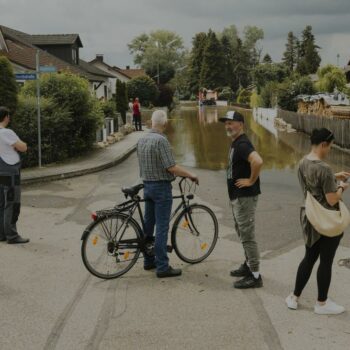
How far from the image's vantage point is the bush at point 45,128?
14.5m

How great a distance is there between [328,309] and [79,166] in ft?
34.9

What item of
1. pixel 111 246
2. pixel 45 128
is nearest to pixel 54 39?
pixel 45 128

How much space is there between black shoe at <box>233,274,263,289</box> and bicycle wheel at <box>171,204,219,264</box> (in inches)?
38.8

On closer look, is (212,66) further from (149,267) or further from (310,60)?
(149,267)

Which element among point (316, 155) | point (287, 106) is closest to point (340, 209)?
point (316, 155)

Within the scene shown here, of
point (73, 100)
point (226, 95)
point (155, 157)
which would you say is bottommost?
point (155, 157)

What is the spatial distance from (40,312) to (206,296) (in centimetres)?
161

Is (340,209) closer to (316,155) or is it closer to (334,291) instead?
(316,155)

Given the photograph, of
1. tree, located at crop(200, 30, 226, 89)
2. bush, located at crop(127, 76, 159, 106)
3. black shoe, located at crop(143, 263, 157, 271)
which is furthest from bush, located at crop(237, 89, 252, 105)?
black shoe, located at crop(143, 263, 157, 271)

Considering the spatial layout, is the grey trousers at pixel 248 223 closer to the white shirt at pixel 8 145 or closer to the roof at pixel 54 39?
the white shirt at pixel 8 145

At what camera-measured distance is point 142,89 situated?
58719 millimetres

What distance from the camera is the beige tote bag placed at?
15.1ft

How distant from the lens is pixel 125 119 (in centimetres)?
3447

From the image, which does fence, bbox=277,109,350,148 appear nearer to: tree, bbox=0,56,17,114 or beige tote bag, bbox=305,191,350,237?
tree, bbox=0,56,17,114
